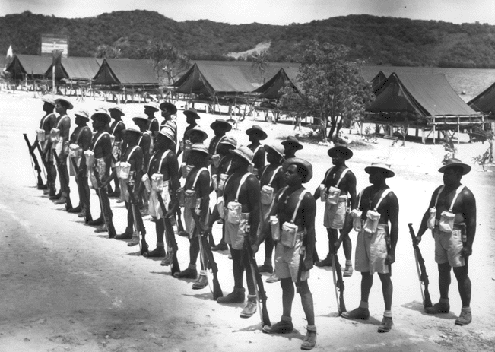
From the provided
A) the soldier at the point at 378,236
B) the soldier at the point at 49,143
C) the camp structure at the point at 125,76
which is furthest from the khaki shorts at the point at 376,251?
the camp structure at the point at 125,76

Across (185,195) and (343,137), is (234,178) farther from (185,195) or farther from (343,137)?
(343,137)

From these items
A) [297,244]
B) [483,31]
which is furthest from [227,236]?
[483,31]

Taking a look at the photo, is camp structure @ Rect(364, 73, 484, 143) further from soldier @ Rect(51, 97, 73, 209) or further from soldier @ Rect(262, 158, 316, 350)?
soldier @ Rect(262, 158, 316, 350)

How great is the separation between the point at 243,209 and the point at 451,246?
2.36m

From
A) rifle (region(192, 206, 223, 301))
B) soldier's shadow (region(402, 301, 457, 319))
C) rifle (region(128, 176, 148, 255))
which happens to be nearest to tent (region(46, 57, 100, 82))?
rifle (region(128, 176, 148, 255))

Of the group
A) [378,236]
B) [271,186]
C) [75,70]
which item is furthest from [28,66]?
[378,236]

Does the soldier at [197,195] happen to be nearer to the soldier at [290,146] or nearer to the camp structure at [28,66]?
the soldier at [290,146]

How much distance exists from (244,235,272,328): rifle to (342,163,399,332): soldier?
3.56 feet

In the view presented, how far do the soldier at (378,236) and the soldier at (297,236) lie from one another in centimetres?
93

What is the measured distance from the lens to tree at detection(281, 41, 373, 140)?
1240 inches

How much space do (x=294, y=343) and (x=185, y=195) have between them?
2676mm

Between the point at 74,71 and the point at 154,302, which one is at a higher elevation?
the point at 74,71

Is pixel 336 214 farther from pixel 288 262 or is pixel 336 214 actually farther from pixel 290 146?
pixel 288 262

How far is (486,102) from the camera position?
38406mm
